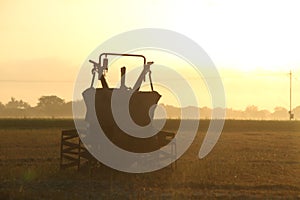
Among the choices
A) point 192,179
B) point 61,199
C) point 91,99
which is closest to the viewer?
point 61,199

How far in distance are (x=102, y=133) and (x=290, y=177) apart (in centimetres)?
759

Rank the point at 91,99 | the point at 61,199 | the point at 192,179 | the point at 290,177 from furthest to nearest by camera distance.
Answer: the point at 91,99 < the point at 290,177 < the point at 192,179 < the point at 61,199

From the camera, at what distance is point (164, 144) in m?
24.4

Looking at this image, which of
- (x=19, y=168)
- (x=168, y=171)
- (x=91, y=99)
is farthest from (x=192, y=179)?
(x=19, y=168)

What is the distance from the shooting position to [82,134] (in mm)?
23906

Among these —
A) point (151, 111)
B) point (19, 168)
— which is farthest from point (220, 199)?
point (19, 168)

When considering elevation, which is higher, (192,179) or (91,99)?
(91,99)

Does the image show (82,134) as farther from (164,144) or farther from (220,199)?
(220,199)

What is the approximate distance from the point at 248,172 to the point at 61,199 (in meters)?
10.3

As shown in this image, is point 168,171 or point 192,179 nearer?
point 192,179

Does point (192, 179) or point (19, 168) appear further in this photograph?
point (19, 168)

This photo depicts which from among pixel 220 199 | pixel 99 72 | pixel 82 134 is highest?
pixel 99 72

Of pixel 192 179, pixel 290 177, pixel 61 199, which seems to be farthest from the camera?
pixel 290 177

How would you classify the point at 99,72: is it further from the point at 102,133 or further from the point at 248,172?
the point at 248,172
